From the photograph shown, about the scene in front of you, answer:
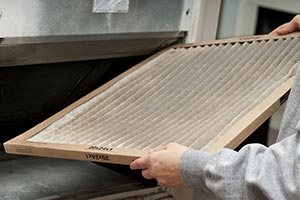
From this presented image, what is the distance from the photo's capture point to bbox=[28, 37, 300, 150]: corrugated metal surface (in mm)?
1527

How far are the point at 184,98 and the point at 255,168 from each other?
1.87 ft

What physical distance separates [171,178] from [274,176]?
12.0 inches

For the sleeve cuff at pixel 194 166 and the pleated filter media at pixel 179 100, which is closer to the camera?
the sleeve cuff at pixel 194 166

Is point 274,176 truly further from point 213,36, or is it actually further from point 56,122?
point 213,36

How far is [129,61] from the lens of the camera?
210 cm

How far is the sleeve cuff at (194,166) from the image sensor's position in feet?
4.22

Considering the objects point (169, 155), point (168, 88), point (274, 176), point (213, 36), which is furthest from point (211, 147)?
point (213, 36)

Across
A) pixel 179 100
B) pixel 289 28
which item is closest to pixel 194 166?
pixel 179 100

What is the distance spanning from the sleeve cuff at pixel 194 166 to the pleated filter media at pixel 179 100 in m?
0.09

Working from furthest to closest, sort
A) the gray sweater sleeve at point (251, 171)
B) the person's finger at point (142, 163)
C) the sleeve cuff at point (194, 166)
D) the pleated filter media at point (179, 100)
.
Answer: the pleated filter media at point (179, 100) < the person's finger at point (142, 163) < the sleeve cuff at point (194, 166) < the gray sweater sleeve at point (251, 171)

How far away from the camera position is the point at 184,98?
171cm

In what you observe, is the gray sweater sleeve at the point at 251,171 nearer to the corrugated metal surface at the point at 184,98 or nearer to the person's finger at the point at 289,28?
the corrugated metal surface at the point at 184,98

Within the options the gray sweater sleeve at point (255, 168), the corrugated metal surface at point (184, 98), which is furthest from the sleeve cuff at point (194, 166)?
the corrugated metal surface at point (184, 98)

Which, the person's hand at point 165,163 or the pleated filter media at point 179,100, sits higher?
the pleated filter media at point 179,100
